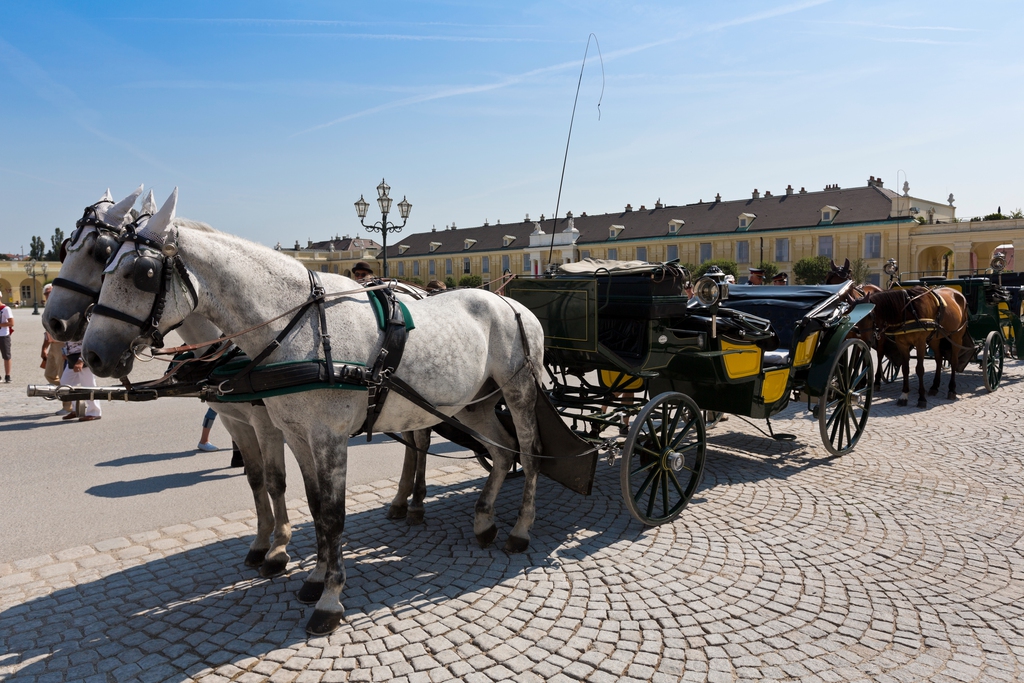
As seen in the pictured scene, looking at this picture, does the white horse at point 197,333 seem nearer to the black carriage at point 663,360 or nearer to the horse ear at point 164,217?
the horse ear at point 164,217

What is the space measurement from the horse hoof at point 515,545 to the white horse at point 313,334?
1004 mm

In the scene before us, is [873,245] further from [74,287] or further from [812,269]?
[74,287]

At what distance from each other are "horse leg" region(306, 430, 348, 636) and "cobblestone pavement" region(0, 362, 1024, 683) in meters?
0.09

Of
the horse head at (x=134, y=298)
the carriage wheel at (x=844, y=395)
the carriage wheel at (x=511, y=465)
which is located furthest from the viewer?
the carriage wheel at (x=844, y=395)

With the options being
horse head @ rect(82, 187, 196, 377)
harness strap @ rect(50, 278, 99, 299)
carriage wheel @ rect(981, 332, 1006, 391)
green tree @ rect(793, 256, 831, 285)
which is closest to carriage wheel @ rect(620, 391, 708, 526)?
horse head @ rect(82, 187, 196, 377)

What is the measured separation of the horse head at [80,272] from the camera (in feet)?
9.29

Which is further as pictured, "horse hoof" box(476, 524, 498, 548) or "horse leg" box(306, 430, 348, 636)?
"horse hoof" box(476, 524, 498, 548)

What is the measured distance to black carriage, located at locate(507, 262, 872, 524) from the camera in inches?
186

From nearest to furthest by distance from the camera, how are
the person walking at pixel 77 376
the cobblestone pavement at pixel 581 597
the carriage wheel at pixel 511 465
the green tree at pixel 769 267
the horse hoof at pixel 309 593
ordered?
the cobblestone pavement at pixel 581 597 < the horse hoof at pixel 309 593 < the carriage wheel at pixel 511 465 < the person walking at pixel 77 376 < the green tree at pixel 769 267

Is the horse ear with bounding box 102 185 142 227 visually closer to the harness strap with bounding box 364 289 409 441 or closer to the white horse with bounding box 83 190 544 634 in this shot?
the white horse with bounding box 83 190 544 634

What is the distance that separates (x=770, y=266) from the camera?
54.5 metres

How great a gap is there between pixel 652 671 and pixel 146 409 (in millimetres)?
9049

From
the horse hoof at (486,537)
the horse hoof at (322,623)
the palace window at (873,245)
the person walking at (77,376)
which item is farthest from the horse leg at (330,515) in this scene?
the palace window at (873,245)

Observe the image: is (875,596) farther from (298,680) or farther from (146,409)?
(146,409)
